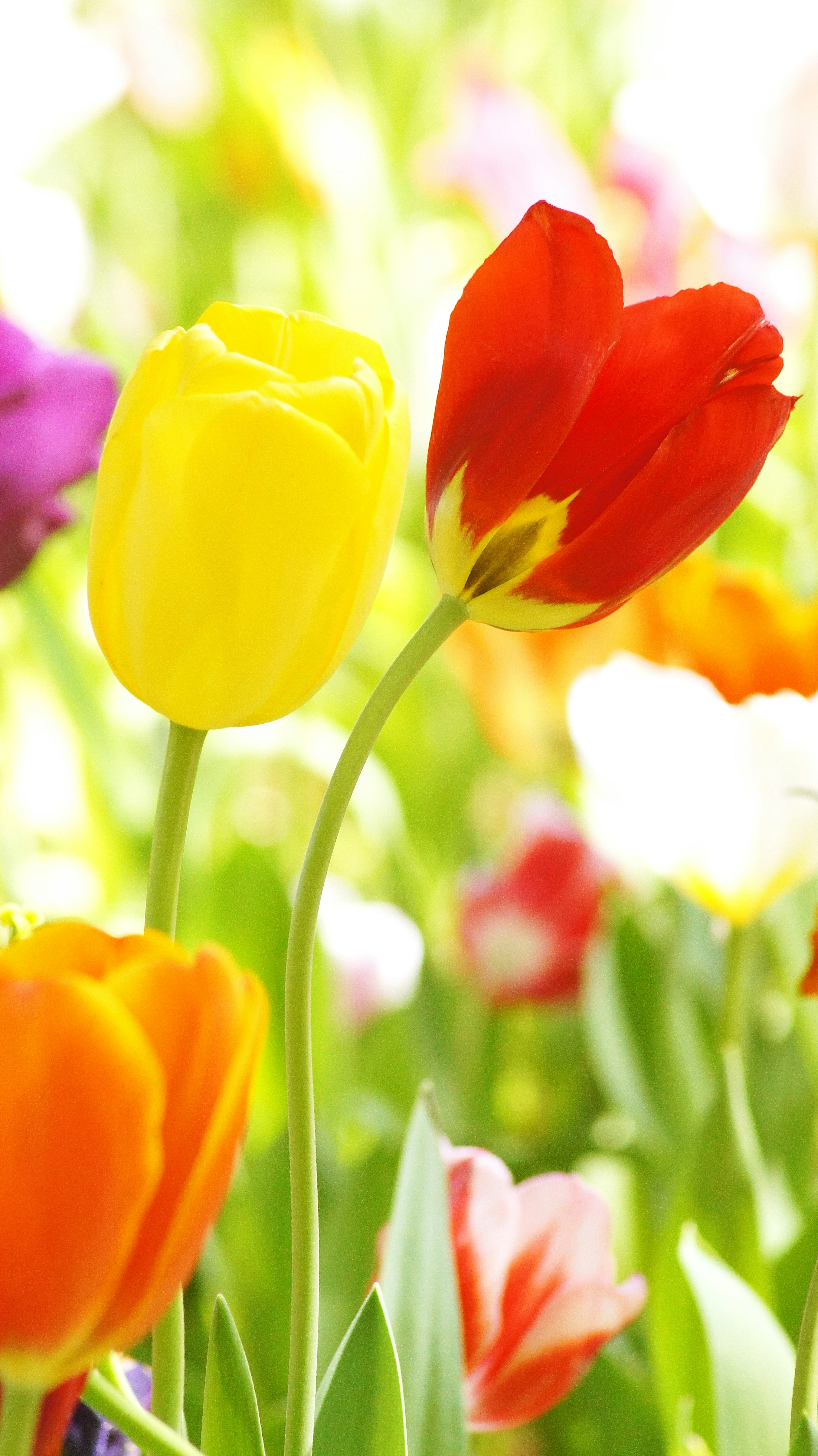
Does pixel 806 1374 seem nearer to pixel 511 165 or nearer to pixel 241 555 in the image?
pixel 241 555

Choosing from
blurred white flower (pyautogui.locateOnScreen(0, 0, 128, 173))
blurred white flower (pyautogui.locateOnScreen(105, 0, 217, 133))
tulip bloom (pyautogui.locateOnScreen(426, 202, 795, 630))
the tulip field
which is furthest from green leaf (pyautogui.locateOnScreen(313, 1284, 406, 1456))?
blurred white flower (pyautogui.locateOnScreen(105, 0, 217, 133))

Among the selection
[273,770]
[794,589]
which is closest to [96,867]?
[273,770]

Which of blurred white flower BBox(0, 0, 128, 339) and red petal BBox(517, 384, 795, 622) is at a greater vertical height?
blurred white flower BBox(0, 0, 128, 339)

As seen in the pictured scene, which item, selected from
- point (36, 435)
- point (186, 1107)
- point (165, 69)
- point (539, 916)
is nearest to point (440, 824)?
point (539, 916)

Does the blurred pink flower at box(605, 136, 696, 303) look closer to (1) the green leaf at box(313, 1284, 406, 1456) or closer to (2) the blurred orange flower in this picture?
(2) the blurred orange flower

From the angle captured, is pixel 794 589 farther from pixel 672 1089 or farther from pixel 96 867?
pixel 96 867

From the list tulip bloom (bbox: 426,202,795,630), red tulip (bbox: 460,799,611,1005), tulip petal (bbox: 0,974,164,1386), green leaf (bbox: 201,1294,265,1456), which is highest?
tulip bloom (bbox: 426,202,795,630)
